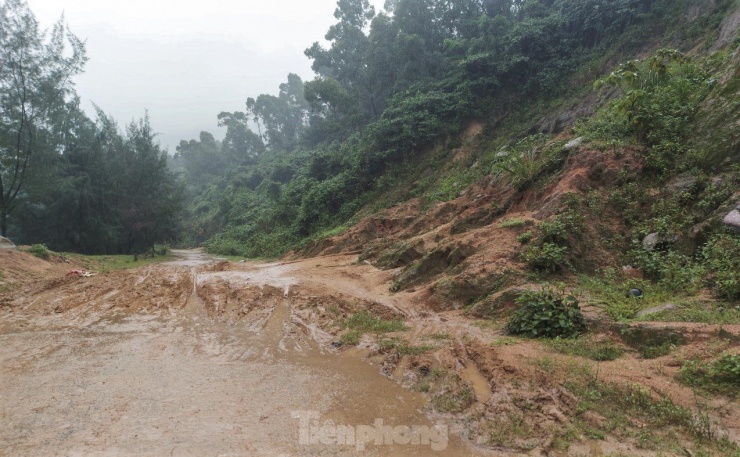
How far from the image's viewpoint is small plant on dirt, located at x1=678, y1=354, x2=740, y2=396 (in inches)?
133

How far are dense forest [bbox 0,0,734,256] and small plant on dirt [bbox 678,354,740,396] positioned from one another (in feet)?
46.6

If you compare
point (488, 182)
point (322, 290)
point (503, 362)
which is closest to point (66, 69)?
point (322, 290)

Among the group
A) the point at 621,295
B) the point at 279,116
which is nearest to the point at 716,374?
the point at 621,295

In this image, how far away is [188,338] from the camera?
6.96 metres

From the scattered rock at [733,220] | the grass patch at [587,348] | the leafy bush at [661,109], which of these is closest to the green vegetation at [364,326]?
the grass patch at [587,348]

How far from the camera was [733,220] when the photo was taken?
18.6ft

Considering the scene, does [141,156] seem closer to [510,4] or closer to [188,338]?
[188,338]

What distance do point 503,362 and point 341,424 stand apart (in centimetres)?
220

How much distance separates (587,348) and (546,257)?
7.86 feet

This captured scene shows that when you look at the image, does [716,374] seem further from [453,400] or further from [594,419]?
[453,400]

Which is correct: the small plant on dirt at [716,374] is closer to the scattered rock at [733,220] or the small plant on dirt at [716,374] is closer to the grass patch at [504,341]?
the grass patch at [504,341]

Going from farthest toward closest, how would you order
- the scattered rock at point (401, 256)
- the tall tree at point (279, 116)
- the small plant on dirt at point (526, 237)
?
1. the tall tree at point (279, 116)
2. the scattered rock at point (401, 256)
3. the small plant on dirt at point (526, 237)

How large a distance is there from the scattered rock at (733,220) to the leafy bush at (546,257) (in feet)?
7.63

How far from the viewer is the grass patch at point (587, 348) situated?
14.6ft
